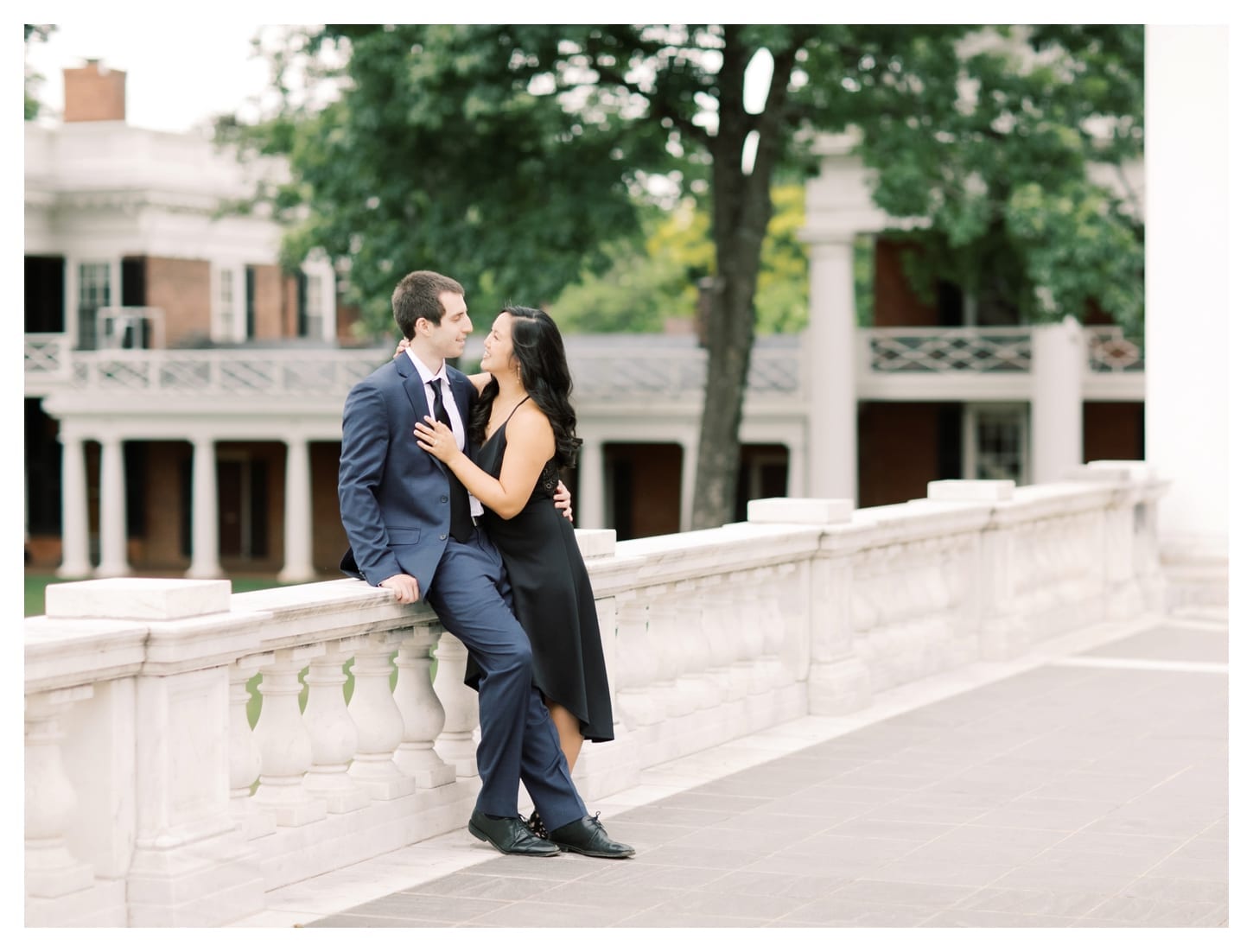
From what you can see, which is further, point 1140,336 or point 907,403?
point 907,403

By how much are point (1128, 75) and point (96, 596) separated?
24157 mm

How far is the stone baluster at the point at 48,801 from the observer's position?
18.3 ft

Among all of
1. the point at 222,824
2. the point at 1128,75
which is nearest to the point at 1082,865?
the point at 222,824

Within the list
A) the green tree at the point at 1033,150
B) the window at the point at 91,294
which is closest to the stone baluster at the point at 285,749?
the green tree at the point at 1033,150

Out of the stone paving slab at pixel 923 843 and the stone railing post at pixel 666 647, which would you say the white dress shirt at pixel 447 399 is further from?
the stone railing post at pixel 666 647

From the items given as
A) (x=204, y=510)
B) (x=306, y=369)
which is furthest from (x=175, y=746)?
(x=204, y=510)

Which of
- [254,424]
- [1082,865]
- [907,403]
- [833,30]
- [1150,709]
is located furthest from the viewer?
[254,424]

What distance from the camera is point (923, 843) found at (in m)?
7.30

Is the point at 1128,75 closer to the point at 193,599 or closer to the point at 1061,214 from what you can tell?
the point at 1061,214

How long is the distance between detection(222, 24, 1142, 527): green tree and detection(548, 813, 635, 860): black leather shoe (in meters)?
19.2

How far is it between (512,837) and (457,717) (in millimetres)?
753

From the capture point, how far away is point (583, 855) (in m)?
7.02

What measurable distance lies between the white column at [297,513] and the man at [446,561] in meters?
35.4

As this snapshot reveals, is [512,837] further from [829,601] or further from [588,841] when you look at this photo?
[829,601]
